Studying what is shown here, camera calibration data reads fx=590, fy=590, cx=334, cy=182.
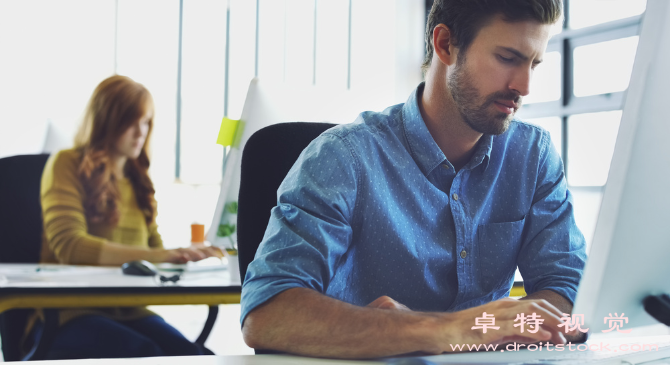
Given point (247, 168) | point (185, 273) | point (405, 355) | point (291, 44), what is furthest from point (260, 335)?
point (291, 44)

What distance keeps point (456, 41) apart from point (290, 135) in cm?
36

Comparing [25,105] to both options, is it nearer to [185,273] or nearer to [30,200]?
[30,200]

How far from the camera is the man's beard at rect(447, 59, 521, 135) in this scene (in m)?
1.04

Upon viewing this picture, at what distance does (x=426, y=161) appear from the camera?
40.8 inches

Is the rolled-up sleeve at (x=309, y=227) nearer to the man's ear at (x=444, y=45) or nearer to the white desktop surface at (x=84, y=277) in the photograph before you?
the man's ear at (x=444, y=45)

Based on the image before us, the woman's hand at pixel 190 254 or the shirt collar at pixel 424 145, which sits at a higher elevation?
the shirt collar at pixel 424 145

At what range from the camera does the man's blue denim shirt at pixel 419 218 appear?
907 mm

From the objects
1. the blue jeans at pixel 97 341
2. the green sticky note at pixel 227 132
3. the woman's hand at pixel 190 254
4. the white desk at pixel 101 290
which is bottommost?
the blue jeans at pixel 97 341

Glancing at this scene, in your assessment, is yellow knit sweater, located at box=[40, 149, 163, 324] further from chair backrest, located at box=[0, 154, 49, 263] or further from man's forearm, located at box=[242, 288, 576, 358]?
man's forearm, located at box=[242, 288, 576, 358]

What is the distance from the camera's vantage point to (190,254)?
1868mm

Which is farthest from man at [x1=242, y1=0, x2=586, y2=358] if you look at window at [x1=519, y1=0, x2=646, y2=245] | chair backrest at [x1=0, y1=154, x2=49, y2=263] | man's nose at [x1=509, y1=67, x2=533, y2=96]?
window at [x1=519, y1=0, x2=646, y2=245]

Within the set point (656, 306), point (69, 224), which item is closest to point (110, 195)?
point (69, 224)

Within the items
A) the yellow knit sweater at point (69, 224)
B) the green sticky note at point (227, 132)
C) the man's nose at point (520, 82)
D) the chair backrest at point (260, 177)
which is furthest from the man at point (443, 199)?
the yellow knit sweater at point (69, 224)

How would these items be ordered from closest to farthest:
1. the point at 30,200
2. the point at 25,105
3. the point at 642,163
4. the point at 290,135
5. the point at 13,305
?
the point at 642,163
the point at 290,135
the point at 13,305
the point at 30,200
the point at 25,105
